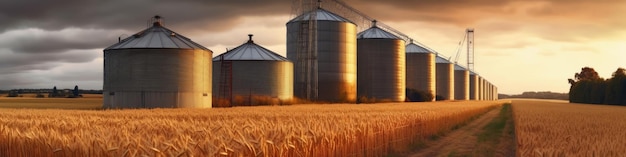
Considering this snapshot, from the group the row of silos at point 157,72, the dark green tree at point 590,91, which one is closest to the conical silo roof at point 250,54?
the row of silos at point 157,72

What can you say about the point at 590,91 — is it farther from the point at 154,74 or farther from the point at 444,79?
the point at 154,74

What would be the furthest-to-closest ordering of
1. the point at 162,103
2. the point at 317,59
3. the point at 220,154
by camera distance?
the point at 317,59
the point at 162,103
the point at 220,154

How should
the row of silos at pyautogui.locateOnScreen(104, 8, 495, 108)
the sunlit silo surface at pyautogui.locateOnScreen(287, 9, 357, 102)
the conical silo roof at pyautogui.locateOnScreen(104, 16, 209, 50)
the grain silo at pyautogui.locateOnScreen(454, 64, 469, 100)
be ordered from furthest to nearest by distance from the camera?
1. the grain silo at pyautogui.locateOnScreen(454, 64, 469, 100)
2. the sunlit silo surface at pyautogui.locateOnScreen(287, 9, 357, 102)
3. the conical silo roof at pyautogui.locateOnScreen(104, 16, 209, 50)
4. the row of silos at pyautogui.locateOnScreen(104, 8, 495, 108)

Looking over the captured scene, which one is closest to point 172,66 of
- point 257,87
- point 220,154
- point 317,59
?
point 257,87

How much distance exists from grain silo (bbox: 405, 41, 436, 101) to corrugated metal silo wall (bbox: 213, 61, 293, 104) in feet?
167

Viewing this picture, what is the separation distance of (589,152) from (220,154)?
5.15 metres

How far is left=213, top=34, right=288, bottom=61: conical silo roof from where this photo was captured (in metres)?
62.3

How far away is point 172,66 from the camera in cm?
4688

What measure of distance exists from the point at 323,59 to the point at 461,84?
82.1m

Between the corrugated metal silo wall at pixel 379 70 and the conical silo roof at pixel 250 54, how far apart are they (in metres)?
23.8

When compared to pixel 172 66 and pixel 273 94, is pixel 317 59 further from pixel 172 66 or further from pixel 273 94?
pixel 172 66

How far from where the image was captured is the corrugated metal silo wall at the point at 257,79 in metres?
60.6

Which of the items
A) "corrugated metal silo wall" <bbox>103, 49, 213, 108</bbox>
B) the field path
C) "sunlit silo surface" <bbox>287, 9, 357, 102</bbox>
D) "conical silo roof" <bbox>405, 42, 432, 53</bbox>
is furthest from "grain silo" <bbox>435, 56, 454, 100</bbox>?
the field path

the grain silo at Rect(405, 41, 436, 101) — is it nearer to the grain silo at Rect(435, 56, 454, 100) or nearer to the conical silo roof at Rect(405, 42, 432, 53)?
the conical silo roof at Rect(405, 42, 432, 53)
